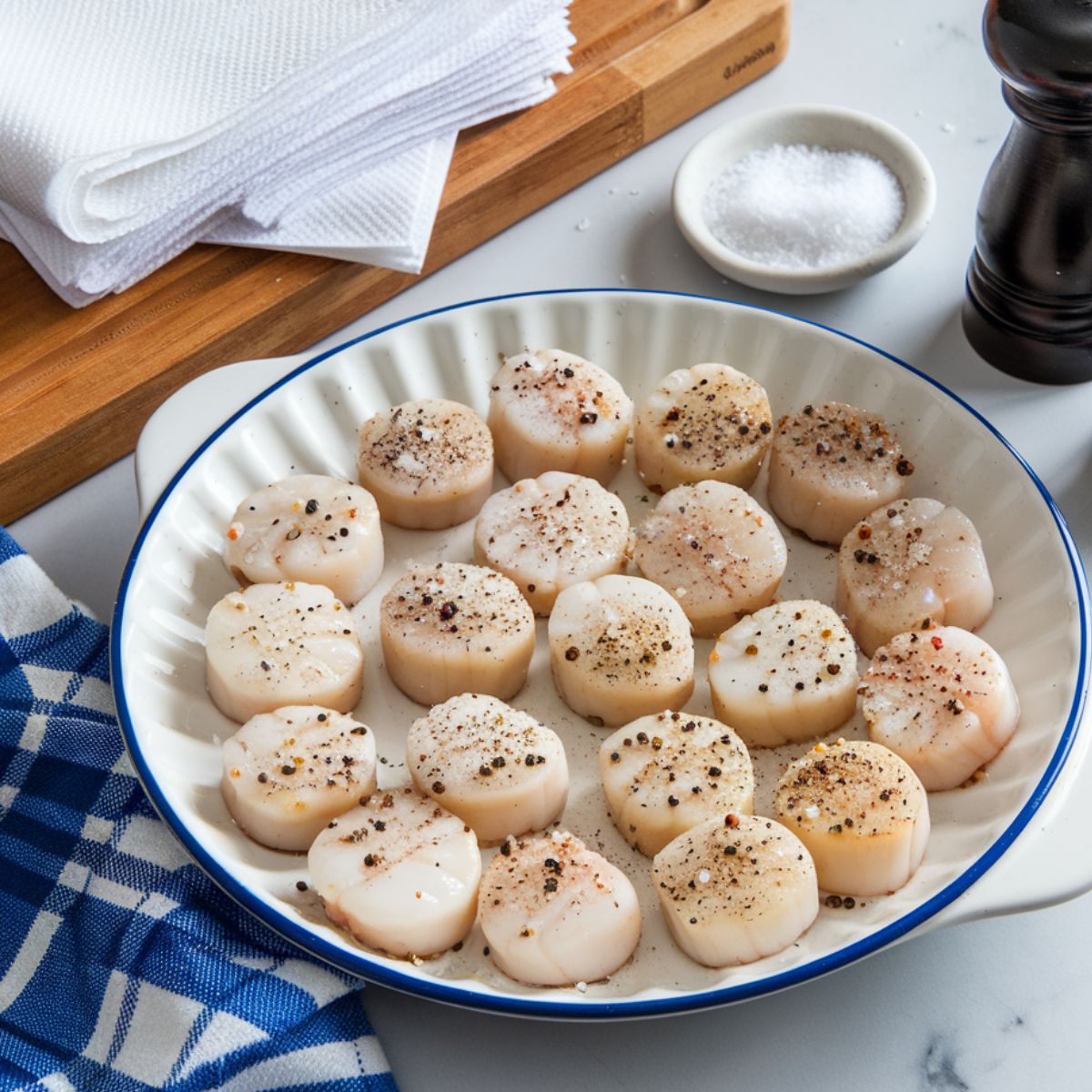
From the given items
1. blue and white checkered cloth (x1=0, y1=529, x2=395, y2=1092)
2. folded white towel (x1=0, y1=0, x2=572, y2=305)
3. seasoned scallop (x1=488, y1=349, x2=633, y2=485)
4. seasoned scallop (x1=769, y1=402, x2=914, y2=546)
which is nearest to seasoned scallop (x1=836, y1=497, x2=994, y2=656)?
seasoned scallop (x1=769, y1=402, x2=914, y2=546)

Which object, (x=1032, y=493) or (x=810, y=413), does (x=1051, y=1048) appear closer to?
(x=1032, y=493)

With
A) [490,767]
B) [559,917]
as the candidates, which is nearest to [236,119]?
[490,767]

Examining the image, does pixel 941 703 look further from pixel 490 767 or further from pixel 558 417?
pixel 558 417

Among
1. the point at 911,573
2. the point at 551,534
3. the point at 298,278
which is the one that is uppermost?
the point at 298,278

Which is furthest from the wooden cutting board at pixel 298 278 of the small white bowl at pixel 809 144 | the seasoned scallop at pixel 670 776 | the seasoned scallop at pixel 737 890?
the seasoned scallop at pixel 737 890

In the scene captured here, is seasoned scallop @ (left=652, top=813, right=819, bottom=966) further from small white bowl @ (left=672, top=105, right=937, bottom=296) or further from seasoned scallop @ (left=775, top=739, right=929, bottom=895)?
small white bowl @ (left=672, top=105, right=937, bottom=296)

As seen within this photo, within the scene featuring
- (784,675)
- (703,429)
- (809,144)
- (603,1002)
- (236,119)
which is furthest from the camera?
(809,144)

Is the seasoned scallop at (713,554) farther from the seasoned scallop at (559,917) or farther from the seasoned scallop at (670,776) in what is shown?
the seasoned scallop at (559,917)
